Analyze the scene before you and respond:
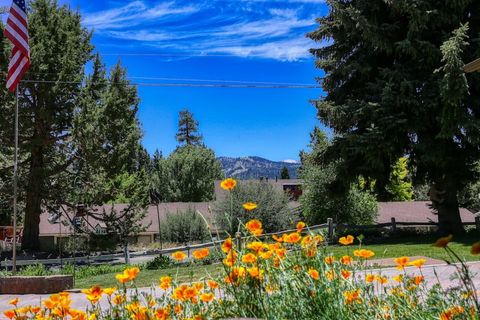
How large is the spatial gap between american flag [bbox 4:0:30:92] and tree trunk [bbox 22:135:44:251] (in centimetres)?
1228

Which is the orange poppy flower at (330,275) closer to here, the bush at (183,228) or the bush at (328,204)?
the bush at (328,204)

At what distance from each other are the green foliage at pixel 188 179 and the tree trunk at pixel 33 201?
29.1m

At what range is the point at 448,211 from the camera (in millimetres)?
17609

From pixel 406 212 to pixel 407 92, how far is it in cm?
2546

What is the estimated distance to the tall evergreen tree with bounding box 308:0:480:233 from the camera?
15445 millimetres

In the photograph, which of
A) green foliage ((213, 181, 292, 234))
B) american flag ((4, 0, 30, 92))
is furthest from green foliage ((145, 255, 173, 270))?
green foliage ((213, 181, 292, 234))

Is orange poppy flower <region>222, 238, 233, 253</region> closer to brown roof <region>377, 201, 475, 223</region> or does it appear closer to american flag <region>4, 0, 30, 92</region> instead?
american flag <region>4, 0, 30, 92</region>

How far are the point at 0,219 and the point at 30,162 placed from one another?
16789 millimetres

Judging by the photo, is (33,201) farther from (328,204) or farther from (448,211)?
(448,211)

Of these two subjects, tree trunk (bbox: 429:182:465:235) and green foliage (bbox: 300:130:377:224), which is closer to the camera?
tree trunk (bbox: 429:182:465:235)

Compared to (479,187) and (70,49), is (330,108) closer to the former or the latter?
(70,49)

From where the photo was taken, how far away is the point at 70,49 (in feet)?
80.6

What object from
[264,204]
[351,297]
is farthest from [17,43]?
[264,204]

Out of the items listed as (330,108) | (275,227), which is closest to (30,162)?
(275,227)
